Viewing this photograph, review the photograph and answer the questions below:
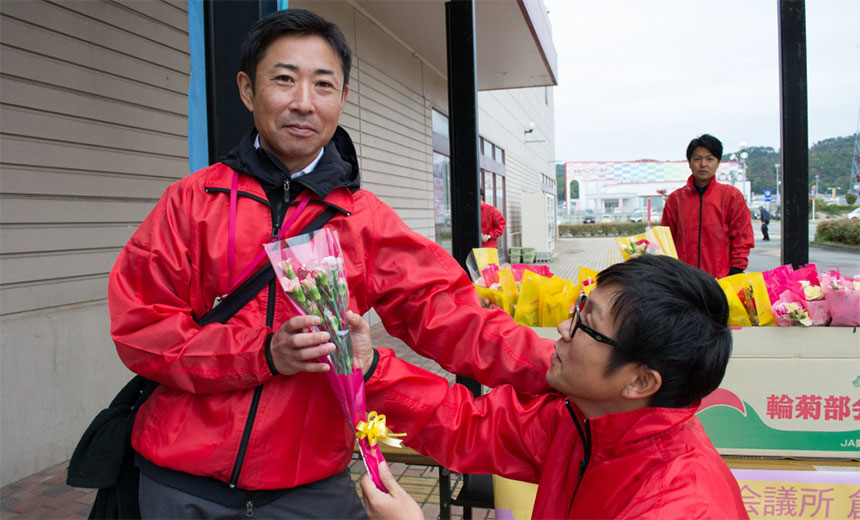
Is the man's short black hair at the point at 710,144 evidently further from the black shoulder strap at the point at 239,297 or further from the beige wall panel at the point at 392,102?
the beige wall panel at the point at 392,102

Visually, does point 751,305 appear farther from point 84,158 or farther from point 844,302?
point 84,158

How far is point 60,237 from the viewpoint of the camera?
409 cm

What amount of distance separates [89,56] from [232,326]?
396cm

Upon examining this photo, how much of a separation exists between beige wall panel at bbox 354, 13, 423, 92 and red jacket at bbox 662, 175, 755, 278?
5169 millimetres

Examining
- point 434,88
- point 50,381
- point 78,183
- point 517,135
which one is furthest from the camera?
point 517,135

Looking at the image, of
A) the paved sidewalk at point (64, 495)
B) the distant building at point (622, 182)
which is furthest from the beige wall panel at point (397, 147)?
the distant building at point (622, 182)

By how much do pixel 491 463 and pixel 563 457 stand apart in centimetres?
25

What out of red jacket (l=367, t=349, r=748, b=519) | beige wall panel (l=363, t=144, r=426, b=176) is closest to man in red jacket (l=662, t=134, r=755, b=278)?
red jacket (l=367, t=349, r=748, b=519)

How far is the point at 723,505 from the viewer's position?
1.31 meters

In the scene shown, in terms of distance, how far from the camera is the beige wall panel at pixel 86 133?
3.79 m

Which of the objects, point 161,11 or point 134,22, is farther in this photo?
point 161,11

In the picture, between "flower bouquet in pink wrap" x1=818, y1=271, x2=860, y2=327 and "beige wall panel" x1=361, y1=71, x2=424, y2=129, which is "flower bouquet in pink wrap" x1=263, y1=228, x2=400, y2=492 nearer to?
"flower bouquet in pink wrap" x1=818, y1=271, x2=860, y2=327

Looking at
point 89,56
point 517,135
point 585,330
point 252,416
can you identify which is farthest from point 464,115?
point 517,135

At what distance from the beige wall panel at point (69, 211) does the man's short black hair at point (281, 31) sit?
3.00 metres
